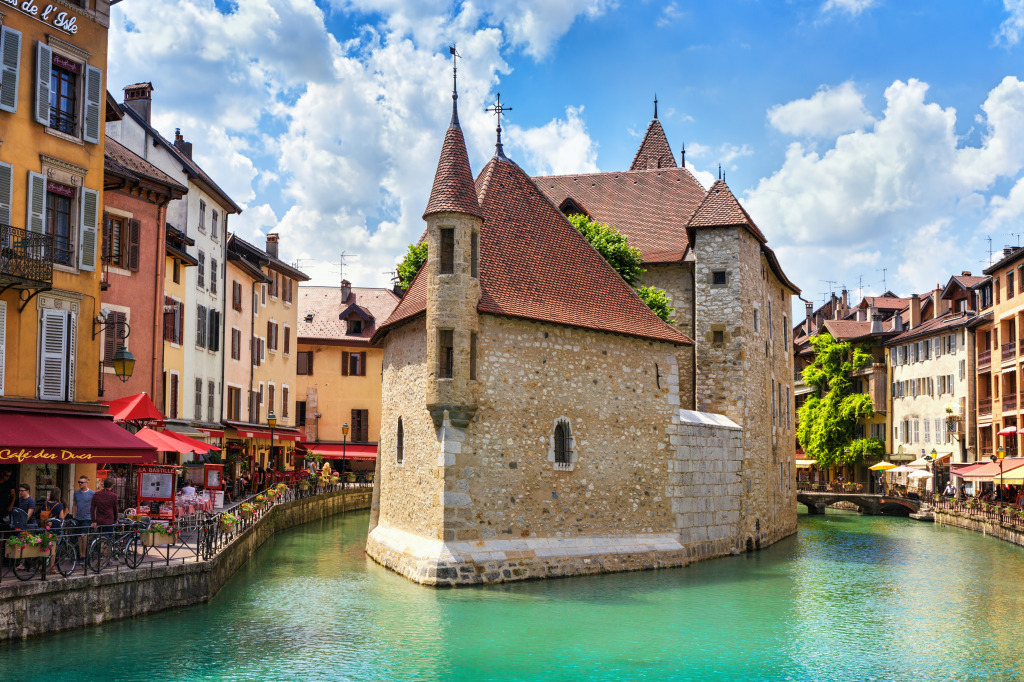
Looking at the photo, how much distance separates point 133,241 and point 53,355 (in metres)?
7.92

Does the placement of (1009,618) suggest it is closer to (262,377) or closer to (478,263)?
(478,263)

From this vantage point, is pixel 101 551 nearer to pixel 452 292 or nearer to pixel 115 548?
pixel 115 548

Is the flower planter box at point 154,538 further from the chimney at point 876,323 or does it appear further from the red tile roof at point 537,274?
the chimney at point 876,323

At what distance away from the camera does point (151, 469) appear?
20.5 meters

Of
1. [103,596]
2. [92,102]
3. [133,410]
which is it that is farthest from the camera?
[133,410]

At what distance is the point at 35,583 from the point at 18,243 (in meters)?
6.61

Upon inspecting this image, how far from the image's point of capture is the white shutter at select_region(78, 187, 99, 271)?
→ 19.0 metres

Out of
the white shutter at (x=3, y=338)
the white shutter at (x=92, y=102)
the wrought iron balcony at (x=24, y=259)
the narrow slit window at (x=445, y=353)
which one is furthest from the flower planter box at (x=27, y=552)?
the narrow slit window at (x=445, y=353)

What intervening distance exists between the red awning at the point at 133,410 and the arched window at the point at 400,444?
635 centimetres

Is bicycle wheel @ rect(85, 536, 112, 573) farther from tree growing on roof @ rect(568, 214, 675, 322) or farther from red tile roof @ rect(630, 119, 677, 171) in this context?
red tile roof @ rect(630, 119, 677, 171)

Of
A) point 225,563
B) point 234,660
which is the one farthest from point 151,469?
point 234,660

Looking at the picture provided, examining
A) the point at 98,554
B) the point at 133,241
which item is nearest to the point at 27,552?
the point at 98,554

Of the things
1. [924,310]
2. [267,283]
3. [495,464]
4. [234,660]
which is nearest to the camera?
[234,660]

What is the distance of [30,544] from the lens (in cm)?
1450
